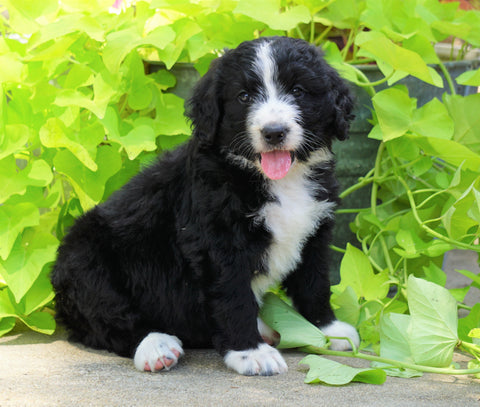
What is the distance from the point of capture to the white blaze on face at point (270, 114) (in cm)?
288

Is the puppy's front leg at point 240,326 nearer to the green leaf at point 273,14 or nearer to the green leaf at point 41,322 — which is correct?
the green leaf at point 41,322

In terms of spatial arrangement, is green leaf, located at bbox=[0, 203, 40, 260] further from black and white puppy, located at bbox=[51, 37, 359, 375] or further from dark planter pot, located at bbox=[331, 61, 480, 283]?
dark planter pot, located at bbox=[331, 61, 480, 283]

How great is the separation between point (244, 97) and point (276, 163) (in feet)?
1.09

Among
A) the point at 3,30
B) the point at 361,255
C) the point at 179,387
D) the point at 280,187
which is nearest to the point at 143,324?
the point at 179,387

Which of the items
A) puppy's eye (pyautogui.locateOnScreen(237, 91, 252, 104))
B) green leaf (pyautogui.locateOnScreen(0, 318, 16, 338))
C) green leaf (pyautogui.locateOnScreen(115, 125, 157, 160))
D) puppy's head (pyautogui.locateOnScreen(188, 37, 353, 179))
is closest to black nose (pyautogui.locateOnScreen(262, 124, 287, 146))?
puppy's head (pyautogui.locateOnScreen(188, 37, 353, 179))

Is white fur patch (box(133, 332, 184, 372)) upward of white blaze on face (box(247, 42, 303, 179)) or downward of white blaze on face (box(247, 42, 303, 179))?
downward

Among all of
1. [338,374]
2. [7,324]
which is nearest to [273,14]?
[338,374]

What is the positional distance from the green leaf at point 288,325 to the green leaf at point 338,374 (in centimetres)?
32

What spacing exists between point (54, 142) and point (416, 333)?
2.04 meters

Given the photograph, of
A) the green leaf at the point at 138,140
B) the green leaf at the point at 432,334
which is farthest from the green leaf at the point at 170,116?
the green leaf at the point at 432,334

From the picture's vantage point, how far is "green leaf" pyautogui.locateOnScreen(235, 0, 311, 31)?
3608 millimetres

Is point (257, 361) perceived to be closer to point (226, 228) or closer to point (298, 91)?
point (226, 228)

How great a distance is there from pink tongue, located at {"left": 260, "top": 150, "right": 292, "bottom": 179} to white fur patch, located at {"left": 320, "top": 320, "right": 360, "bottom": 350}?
856 millimetres

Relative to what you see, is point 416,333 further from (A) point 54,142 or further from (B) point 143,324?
(A) point 54,142
